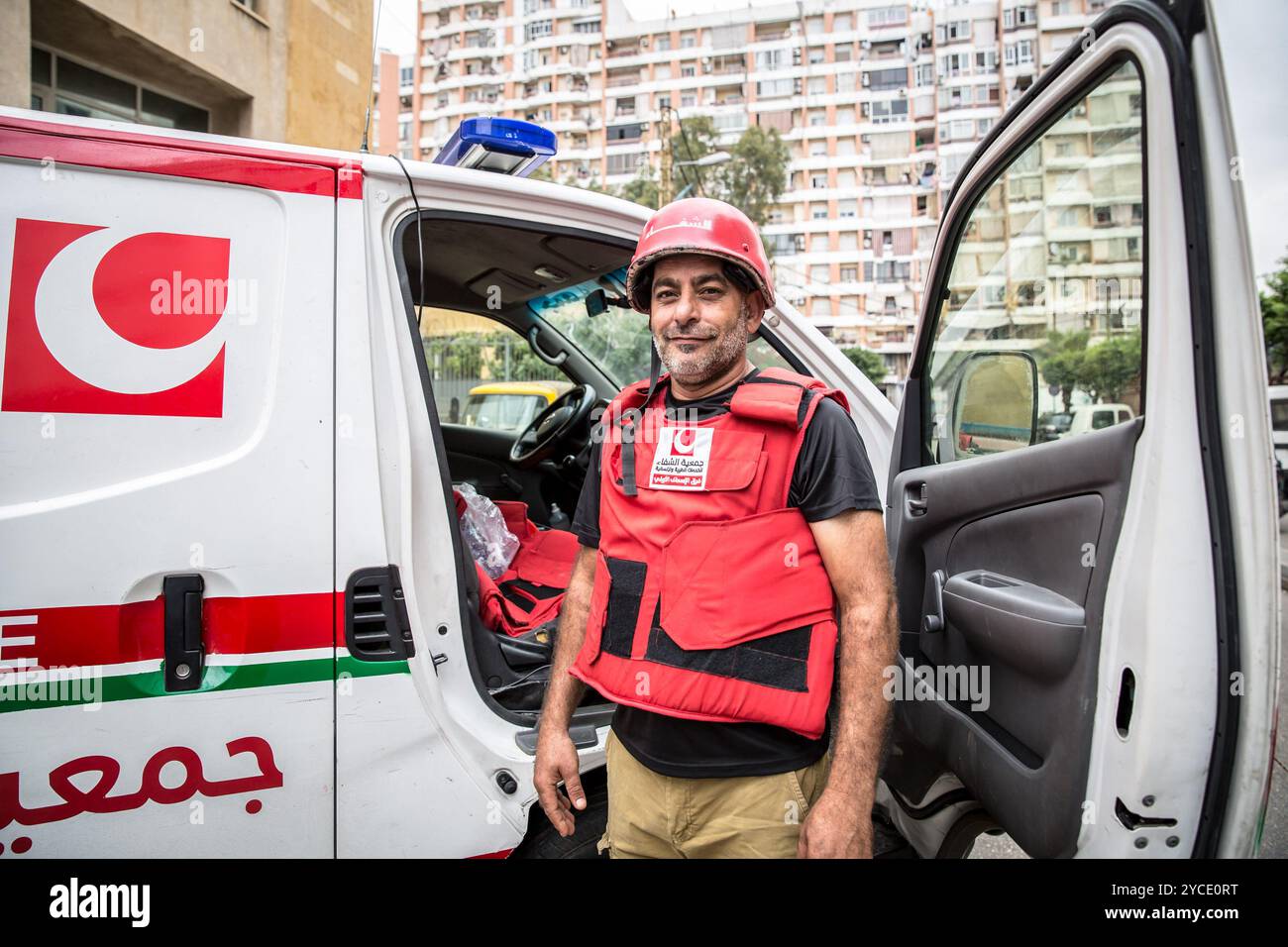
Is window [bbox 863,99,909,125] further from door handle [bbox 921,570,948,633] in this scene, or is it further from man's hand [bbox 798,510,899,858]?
man's hand [bbox 798,510,899,858]

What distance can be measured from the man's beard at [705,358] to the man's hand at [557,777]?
2.54 ft

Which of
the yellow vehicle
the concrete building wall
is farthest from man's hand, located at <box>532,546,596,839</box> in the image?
the concrete building wall

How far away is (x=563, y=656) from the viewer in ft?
5.50

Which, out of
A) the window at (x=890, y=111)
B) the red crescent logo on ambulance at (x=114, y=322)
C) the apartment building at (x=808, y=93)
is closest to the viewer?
the red crescent logo on ambulance at (x=114, y=322)

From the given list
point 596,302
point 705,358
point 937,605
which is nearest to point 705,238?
point 705,358

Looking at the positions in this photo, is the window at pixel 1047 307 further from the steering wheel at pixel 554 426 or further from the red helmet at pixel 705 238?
the steering wheel at pixel 554 426

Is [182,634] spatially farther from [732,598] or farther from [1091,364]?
[1091,364]

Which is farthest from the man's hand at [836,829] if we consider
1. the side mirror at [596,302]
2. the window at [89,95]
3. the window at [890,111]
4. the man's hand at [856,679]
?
the window at [890,111]

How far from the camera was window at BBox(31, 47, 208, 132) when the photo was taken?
6.50 metres

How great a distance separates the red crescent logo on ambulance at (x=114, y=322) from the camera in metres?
1.36

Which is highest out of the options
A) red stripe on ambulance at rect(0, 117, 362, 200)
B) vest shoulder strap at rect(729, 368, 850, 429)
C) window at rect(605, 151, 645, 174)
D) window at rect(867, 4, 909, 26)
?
window at rect(867, 4, 909, 26)

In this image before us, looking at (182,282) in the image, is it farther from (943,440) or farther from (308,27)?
(308,27)

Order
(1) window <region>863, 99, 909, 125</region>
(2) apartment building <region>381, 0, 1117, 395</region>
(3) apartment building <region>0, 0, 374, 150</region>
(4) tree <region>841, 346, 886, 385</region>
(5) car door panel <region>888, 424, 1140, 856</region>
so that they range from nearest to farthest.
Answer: (5) car door panel <region>888, 424, 1140, 856</region>, (3) apartment building <region>0, 0, 374, 150</region>, (4) tree <region>841, 346, 886, 385</region>, (2) apartment building <region>381, 0, 1117, 395</region>, (1) window <region>863, 99, 909, 125</region>

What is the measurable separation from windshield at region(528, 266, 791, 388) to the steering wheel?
19 centimetres
